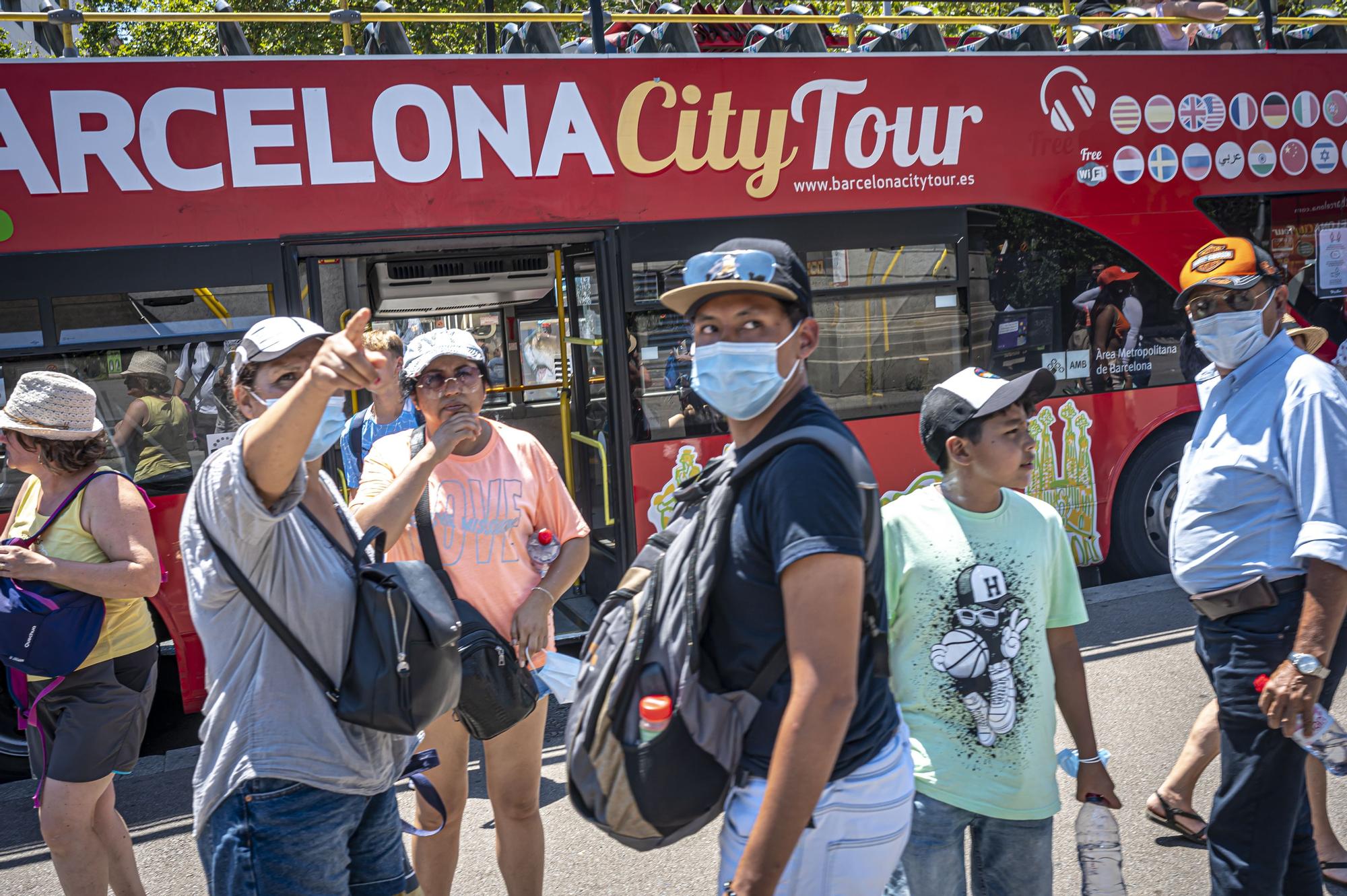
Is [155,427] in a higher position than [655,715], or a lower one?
higher

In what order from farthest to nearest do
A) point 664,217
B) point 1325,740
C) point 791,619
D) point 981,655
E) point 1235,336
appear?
point 664,217 < point 1235,336 < point 1325,740 < point 981,655 < point 791,619

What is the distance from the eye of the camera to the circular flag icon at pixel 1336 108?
25.0 feet

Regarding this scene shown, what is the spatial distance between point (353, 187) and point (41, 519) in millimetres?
2705

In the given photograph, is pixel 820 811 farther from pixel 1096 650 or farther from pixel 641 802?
pixel 1096 650

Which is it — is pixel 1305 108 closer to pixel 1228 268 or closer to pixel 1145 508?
pixel 1145 508

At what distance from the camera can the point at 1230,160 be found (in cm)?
729

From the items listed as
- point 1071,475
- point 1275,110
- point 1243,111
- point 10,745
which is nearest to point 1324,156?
point 1275,110

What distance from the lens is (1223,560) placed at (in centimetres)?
288

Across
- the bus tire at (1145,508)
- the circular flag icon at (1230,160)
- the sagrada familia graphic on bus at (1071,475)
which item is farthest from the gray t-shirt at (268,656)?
the circular flag icon at (1230,160)

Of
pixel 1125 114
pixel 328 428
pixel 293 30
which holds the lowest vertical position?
pixel 328 428

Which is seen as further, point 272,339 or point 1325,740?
point 1325,740

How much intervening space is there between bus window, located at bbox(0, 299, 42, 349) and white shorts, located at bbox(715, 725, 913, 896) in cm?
454

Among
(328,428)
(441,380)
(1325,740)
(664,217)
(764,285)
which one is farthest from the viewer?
(664,217)

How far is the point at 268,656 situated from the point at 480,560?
107 centimetres
